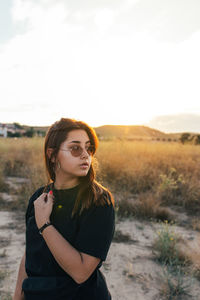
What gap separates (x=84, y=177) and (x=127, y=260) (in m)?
2.12

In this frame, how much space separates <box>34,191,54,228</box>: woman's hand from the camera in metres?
1.02

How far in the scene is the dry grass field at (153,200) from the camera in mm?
2680

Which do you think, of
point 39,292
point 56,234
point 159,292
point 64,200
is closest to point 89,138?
point 64,200

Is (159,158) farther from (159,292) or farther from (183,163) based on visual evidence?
(159,292)

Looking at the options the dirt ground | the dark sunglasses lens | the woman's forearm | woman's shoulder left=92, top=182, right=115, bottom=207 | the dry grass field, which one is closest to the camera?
the woman's forearm

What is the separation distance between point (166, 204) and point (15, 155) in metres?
5.94

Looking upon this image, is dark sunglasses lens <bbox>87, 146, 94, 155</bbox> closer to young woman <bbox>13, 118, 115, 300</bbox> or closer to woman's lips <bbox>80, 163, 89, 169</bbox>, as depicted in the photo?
young woman <bbox>13, 118, 115, 300</bbox>

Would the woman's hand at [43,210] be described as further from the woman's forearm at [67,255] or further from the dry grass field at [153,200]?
the dry grass field at [153,200]

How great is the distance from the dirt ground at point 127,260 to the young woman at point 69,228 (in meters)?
1.34

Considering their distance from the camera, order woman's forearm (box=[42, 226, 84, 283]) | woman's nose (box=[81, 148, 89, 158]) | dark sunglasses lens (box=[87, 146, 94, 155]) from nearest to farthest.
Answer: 1. woman's forearm (box=[42, 226, 84, 283])
2. woman's nose (box=[81, 148, 89, 158])
3. dark sunglasses lens (box=[87, 146, 94, 155])

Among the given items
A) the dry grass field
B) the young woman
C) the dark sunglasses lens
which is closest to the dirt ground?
the dry grass field

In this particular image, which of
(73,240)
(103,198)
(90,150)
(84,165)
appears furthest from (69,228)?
(90,150)

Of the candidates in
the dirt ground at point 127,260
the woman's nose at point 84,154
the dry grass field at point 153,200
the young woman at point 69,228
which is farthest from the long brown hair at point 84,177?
the dirt ground at point 127,260

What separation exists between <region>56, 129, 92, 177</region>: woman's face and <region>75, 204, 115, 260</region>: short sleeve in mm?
211
